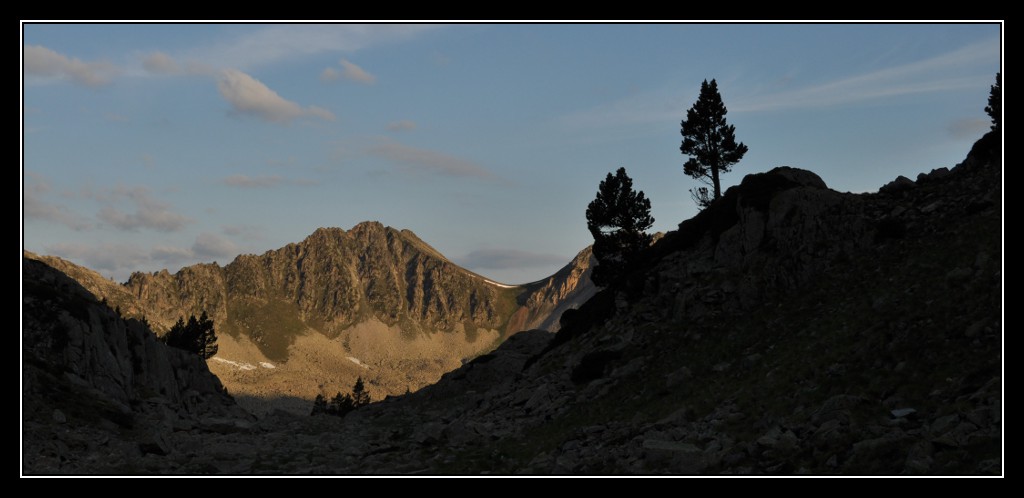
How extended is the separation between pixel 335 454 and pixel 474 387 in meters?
37.8

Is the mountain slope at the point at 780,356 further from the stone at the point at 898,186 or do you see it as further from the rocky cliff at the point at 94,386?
the rocky cliff at the point at 94,386

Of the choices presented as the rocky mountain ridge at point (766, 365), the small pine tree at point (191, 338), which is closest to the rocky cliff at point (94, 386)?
the rocky mountain ridge at point (766, 365)

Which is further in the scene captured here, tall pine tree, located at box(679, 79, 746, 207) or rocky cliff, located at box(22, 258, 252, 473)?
tall pine tree, located at box(679, 79, 746, 207)

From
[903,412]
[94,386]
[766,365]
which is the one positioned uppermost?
[766,365]

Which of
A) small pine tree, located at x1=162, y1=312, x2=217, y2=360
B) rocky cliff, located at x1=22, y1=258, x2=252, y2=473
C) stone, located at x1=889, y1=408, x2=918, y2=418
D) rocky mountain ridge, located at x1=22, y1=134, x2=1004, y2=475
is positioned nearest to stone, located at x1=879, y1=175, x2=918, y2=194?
rocky mountain ridge, located at x1=22, y1=134, x2=1004, y2=475

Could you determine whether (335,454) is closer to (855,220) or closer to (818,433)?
(818,433)

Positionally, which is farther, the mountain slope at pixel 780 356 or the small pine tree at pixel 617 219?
the small pine tree at pixel 617 219

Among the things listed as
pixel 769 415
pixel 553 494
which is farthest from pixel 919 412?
pixel 553 494

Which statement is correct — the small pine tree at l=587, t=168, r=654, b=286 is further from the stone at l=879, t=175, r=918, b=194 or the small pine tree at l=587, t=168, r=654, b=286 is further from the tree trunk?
the stone at l=879, t=175, r=918, b=194

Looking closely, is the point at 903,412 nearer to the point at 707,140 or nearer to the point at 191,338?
the point at 707,140

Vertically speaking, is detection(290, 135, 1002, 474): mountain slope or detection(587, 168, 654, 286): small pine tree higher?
detection(587, 168, 654, 286): small pine tree

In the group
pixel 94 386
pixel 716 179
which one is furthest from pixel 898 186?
pixel 94 386

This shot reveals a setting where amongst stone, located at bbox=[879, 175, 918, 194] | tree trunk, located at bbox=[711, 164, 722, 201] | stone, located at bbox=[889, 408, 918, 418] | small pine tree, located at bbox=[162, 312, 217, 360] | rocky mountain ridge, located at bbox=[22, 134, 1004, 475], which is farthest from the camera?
small pine tree, located at bbox=[162, 312, 217, 360]

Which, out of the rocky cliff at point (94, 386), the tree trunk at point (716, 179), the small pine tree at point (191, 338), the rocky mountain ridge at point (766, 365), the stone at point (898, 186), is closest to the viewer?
the rocky mountain ridge at point (766, 365)
